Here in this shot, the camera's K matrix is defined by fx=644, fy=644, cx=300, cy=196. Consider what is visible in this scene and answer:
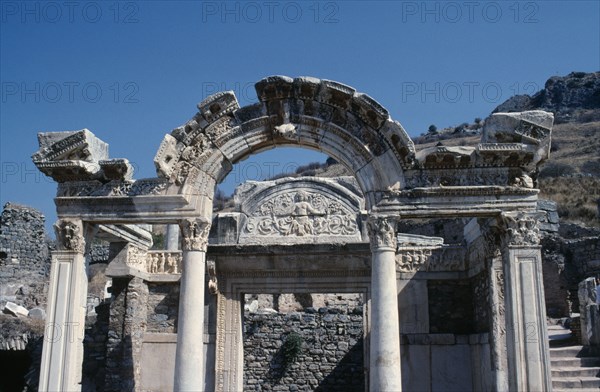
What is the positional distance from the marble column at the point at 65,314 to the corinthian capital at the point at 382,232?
512 cm

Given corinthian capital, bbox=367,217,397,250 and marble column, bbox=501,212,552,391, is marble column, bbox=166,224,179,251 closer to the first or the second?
corinthian capital, bbox=367,217,397,250

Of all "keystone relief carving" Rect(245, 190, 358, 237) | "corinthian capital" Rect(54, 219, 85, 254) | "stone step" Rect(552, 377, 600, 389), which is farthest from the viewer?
"keystone relief carving" Rect(245, 190, 358, 237)

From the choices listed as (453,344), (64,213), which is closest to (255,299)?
(453,344)

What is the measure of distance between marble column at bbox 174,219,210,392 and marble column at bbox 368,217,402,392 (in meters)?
2.87

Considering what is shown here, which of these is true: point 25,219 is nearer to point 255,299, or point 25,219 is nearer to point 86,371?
point 255,299

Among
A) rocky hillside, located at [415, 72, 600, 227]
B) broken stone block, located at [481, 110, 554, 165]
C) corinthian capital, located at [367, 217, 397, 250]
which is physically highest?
rocky hillside, located at [415, 72, 600, 227]

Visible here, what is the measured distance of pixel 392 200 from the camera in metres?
11.0

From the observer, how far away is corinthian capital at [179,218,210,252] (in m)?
11.1

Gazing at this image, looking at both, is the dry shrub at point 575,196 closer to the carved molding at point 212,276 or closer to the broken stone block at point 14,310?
the carved molding at point 212,276

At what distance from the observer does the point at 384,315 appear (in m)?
10.5

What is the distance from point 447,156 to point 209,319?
6.54 m

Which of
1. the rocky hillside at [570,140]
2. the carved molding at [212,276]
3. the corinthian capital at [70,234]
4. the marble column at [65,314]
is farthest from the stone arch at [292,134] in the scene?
the rocky hillside at [570,140]

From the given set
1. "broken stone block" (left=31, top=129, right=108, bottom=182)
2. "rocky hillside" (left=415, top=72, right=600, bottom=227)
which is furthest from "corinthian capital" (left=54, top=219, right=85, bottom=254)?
"rocky hillside" (left=415, top=72, right=600, bottom=227)

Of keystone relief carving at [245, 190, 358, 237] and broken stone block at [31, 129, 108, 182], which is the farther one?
keystone relief carving at [245, 190, 358, 237]
